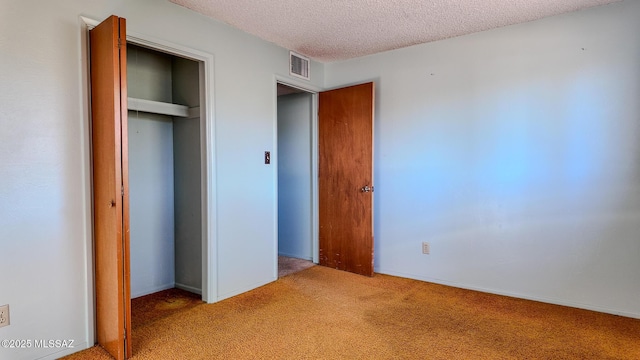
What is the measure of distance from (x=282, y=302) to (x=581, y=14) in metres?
3.26

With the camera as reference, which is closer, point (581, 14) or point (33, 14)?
point (33, 14)

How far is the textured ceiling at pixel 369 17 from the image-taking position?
2.64 meters

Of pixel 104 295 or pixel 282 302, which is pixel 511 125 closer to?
pixel 282 302

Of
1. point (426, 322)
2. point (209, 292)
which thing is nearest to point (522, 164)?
point (426, 322)

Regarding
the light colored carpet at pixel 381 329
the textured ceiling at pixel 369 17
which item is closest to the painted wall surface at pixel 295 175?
the textured ceiling at pixel 369 17

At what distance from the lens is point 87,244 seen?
2.18m

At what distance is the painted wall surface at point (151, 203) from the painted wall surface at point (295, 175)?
5.04 feet

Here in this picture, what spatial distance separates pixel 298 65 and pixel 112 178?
2346 mm

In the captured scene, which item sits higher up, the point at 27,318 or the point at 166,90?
the point at 166,90

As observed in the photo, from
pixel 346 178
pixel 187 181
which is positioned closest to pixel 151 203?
pixel 187 181

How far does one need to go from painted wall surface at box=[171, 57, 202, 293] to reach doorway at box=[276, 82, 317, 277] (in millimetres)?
1179

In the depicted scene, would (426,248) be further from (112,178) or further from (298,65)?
(112,178)

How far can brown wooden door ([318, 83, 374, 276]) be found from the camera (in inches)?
145

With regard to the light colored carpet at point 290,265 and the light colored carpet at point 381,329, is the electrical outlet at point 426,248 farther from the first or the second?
the light colored carpet at point 290,265
